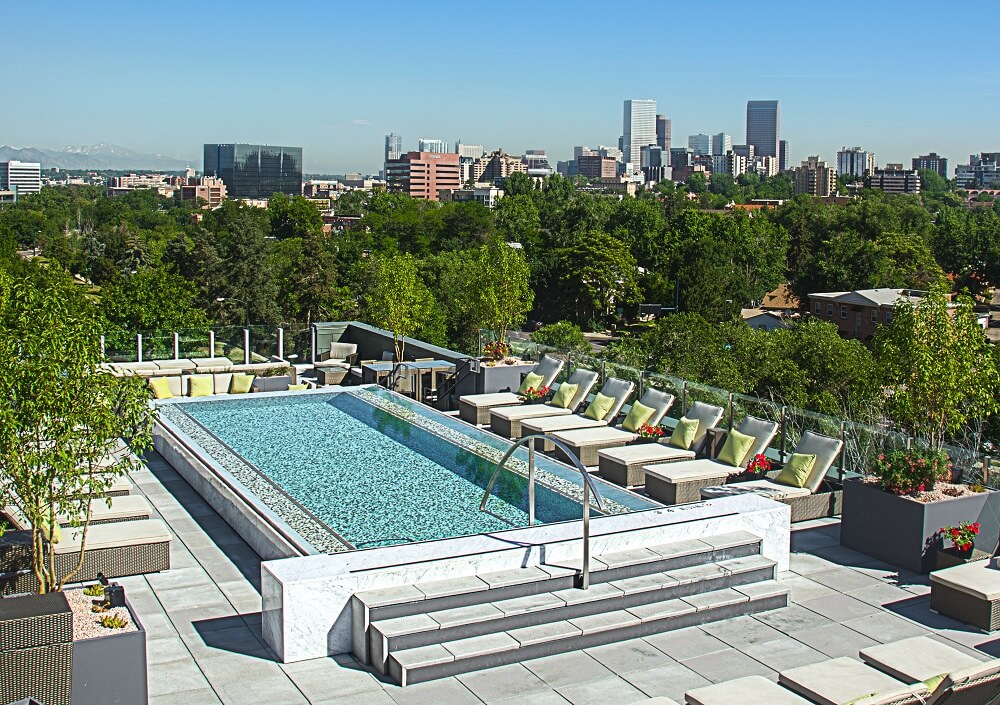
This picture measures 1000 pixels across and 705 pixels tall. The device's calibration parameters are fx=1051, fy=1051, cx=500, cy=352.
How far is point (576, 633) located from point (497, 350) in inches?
355

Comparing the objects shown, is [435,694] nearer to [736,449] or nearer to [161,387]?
[736,449]

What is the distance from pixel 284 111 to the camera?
13250 centimetres

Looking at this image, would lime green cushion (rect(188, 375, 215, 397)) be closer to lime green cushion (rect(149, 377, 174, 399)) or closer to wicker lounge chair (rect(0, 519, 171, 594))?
lime green cushion (rect(149, 377, 174, 399))

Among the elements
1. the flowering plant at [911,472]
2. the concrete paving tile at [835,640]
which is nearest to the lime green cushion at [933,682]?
the concrete paving tile at [835,640]

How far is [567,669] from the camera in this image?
6.75 metres

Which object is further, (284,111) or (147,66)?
(284,111)

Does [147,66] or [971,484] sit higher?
[147,66]

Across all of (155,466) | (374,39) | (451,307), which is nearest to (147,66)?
(374,39)

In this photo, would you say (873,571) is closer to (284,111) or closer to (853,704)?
(853,704)

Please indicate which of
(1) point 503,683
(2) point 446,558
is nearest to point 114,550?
(2) point 446,558

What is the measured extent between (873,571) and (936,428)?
6.02 ft

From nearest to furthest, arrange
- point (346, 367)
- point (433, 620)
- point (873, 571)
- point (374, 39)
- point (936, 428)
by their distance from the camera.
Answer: point (433, 620) → point (873, 571) → point (936, 428) → point (346, 367) → point (374, 39)

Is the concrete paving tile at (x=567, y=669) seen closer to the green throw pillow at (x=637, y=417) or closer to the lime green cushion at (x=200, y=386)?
the green throw pillow at (x=637, y=417)

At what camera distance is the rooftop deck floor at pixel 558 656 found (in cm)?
639
